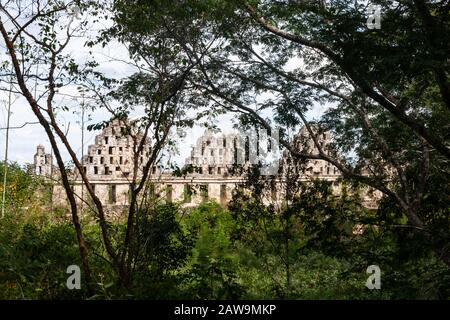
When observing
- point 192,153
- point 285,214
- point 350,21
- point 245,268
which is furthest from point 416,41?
point 192,153

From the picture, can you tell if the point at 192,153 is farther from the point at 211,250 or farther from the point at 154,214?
the point at 154,214

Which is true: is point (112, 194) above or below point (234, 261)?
above

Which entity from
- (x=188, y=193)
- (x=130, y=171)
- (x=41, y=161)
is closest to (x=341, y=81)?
(x=188, y=193)

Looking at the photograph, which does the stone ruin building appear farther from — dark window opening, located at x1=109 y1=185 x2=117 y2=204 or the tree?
the tree

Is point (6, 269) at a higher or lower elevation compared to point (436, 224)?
lower

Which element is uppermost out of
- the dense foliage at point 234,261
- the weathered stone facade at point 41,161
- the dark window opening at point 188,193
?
the weathered stone facade at point 41,161

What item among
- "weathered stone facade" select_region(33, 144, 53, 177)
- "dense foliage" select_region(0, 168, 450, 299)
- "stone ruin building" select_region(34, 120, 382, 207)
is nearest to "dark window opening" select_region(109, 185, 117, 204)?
"stone ruin building" select_region(34, 120, 382, 207)

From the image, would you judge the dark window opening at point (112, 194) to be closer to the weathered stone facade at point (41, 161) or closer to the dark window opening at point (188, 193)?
the weathered stone facade at point (41, 161)

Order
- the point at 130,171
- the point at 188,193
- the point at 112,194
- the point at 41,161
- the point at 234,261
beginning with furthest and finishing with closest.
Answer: the point at 41,161 < the point at 112,194 < the point at 130,171 < the point at 234,261 < the point at 188,193

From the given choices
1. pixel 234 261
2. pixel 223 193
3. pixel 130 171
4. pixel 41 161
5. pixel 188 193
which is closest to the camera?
pixel 188 193

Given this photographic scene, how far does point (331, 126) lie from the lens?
813 centimetres

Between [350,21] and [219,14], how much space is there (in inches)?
80.1

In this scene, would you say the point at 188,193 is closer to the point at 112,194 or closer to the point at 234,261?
the point at 234,261

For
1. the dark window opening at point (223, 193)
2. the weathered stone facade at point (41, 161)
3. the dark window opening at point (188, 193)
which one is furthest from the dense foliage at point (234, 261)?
the weathered stone facade at point (41, 161)
